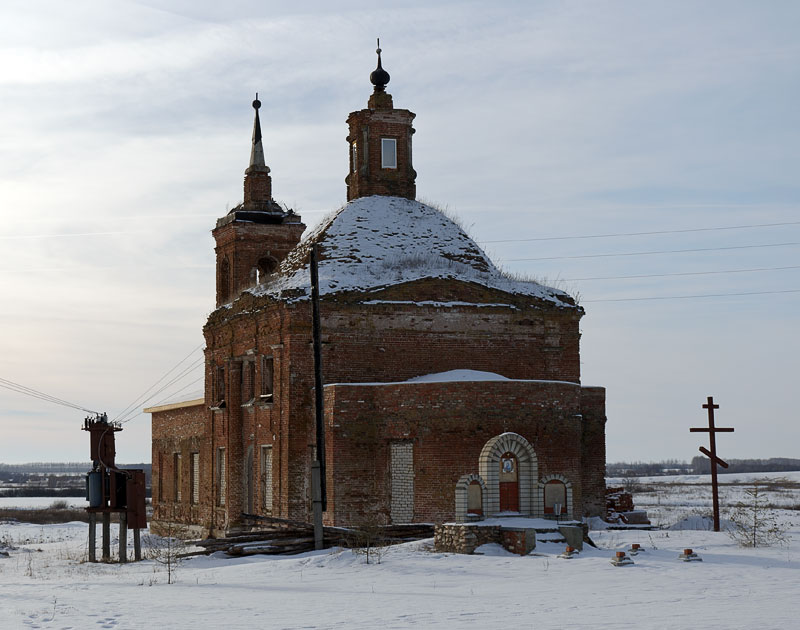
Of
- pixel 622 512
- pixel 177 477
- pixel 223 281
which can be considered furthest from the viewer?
pixel 177 477

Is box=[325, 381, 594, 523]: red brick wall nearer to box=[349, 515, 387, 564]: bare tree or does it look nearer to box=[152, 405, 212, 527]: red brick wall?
box=[349, 515, 387, 564]: bare tree

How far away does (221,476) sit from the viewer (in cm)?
3253

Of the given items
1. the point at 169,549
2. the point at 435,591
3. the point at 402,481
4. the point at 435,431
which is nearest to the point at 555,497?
the point at 435,431

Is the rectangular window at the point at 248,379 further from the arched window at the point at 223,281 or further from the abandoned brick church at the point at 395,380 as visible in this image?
the arched window at the point at 223,281

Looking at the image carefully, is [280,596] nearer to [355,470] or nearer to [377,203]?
[355,470]

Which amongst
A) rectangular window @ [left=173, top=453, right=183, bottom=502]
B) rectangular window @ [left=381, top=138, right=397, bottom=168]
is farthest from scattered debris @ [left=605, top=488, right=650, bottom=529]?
rectangular window @ [left=173, top=453, right=183, bottom=502]

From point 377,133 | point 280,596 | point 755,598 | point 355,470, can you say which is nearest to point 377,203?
point 377,133

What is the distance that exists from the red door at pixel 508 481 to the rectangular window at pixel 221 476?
11041mm

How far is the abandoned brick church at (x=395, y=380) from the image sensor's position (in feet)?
83.5

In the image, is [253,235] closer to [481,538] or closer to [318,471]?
[318,471]

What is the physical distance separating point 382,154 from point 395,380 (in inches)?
325

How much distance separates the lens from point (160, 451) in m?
40.4

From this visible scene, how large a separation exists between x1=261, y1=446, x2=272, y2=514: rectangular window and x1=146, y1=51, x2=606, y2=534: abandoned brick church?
0.05 m

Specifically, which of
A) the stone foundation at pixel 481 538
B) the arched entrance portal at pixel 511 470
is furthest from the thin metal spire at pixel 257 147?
the stone foundation at pixel 481 538
